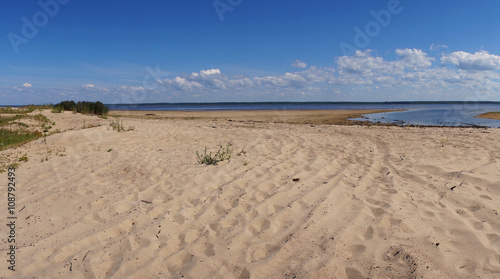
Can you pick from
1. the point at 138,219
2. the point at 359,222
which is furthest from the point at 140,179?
the point at 359,222

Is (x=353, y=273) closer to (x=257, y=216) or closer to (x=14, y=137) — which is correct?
(x=257, y=216)

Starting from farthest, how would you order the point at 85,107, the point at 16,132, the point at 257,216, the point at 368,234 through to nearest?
the point at 85,107
the point at 16,132
the point at 257,216
the point at 368,234

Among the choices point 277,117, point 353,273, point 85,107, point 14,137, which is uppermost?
point 85,107

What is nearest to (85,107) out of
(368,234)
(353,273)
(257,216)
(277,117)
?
(277,117)

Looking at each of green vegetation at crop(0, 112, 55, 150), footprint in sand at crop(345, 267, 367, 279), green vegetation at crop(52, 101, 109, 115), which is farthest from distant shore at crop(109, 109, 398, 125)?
footprint in sand at crop(345, 267, 367, 279)

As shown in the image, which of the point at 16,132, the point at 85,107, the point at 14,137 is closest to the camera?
the point at 14,137

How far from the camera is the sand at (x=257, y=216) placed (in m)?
2.53

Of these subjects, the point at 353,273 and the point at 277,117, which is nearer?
the point at 353,273

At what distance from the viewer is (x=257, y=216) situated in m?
3.42

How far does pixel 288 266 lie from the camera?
2531mm

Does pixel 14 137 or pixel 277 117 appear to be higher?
pixel 14 137

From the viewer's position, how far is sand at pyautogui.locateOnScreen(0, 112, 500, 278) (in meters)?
2.53

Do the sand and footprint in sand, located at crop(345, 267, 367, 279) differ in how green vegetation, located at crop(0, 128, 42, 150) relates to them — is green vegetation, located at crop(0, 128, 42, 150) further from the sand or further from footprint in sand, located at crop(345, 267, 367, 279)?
footprint in sand, located at crop(345, 267, 367, 279)

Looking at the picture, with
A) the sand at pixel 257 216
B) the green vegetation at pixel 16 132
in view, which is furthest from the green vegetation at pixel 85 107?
the sand at pixel 257 216
